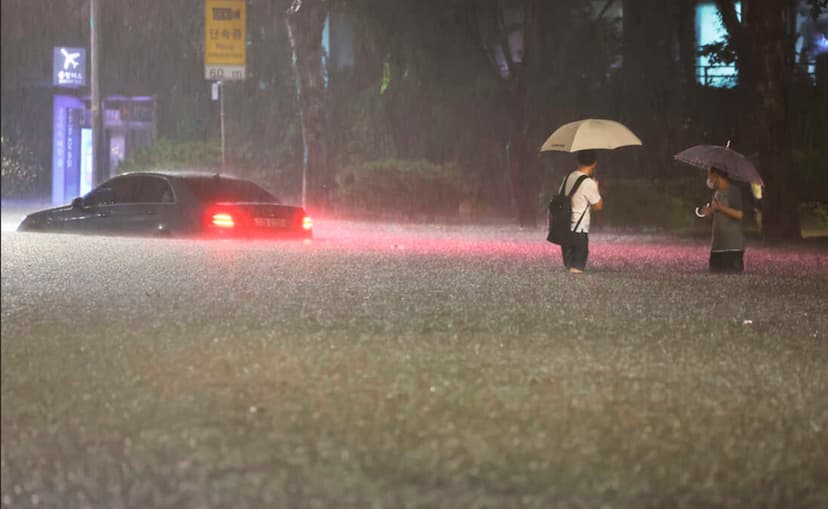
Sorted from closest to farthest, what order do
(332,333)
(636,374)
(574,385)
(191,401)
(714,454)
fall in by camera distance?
(714,454) < (191,401) < (574,385) < (636,374) < (332,333)

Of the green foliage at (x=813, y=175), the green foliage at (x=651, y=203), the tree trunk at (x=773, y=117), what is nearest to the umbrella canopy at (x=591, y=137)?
the tree trunk at (x=773, y=117)

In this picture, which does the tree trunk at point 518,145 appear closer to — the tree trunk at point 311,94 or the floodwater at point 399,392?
the tree trunk at point 311,94

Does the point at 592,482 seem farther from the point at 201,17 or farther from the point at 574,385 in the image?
the point at 201,17

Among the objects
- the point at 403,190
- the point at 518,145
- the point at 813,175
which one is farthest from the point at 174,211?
the point at 403,190

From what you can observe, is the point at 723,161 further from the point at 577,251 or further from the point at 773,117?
the point at 773,117

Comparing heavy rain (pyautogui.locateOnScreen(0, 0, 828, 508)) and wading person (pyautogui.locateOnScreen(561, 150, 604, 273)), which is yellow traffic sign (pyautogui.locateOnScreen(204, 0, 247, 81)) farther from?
wading person (pyautogui.locateOnScreen(561, 150, 604, 273))

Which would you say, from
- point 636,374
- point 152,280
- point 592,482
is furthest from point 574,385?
point 152,280

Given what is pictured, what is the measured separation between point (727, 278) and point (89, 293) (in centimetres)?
842

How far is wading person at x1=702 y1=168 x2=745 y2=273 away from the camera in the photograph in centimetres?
1861

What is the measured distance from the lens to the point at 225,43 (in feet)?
97.5

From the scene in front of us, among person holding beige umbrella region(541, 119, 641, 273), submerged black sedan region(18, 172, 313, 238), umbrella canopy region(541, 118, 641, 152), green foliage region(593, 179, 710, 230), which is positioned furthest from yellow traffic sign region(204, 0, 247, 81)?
person holding beige umbrella region(541, 119, 641, 273)

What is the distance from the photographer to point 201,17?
46.6m

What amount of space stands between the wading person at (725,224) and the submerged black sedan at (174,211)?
6225 mm

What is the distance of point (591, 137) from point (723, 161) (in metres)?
1.85
